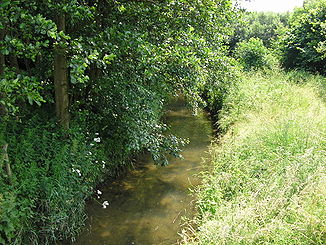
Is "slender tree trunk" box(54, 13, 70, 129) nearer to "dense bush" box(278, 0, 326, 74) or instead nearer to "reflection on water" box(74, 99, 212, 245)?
"reflection on water" box(74, 99, 212, 245)

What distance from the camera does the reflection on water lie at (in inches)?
184

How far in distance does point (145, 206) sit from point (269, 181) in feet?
8.18

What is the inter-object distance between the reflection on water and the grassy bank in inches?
26.4

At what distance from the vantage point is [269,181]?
4148mm

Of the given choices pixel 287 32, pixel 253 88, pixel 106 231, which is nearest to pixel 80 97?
pixel 106 231

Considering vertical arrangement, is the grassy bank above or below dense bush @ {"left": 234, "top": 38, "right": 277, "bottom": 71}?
below

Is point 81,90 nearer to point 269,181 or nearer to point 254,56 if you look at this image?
point 269,181

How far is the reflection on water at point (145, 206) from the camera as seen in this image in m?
4.68

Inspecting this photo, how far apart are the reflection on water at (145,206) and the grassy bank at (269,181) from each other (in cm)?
67

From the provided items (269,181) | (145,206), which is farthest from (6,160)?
(269,181)

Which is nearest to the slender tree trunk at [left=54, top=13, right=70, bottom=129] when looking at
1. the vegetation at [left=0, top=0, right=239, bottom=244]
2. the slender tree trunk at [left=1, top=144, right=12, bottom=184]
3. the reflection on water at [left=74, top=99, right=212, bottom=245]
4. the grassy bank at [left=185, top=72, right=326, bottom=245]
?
the vegetation at [left=0, top=0, right=239, bottom=244]

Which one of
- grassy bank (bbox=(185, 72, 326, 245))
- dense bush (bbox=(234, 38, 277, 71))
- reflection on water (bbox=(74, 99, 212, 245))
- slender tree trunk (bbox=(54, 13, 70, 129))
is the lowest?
reflection on water (bbox=(74, 99, 212, 245))

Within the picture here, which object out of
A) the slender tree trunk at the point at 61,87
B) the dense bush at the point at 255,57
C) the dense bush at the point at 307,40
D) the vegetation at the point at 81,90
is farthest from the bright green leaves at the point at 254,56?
the slender tree trunk at the point at 61,87

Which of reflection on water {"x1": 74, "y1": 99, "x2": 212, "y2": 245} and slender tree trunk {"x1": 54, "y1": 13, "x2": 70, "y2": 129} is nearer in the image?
slender tree trunk {"x1": 54, "y1": 13, "x2": 70, "y2": 129}
